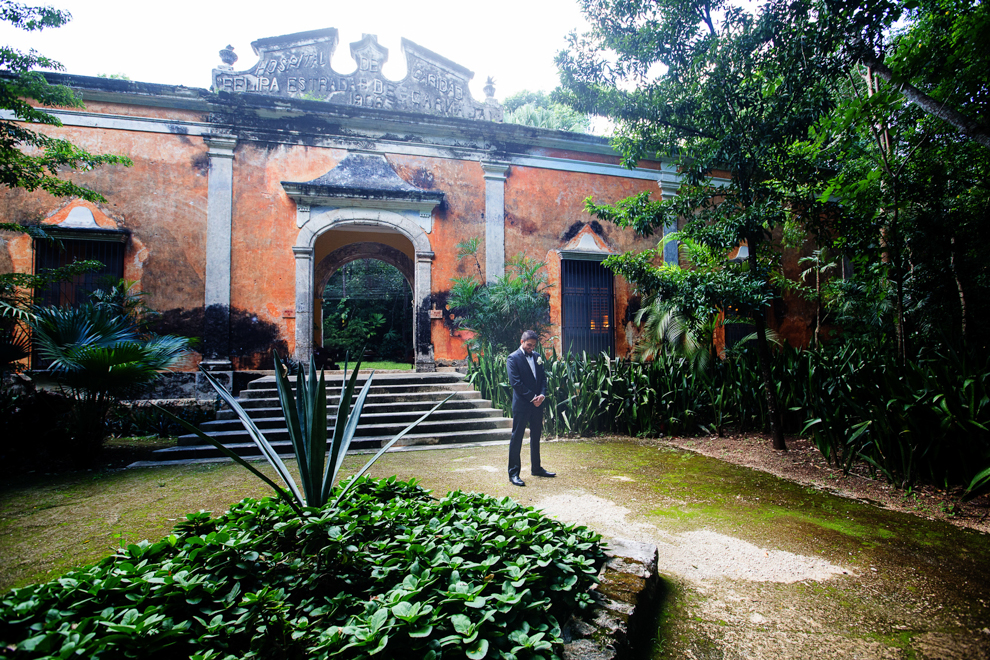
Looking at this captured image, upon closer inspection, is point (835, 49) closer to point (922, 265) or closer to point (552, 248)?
point (922, 265)

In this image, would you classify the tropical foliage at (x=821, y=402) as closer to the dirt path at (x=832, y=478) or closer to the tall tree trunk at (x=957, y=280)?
the dirt path at (x=832, y=478)

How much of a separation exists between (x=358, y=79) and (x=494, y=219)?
340 centimetres

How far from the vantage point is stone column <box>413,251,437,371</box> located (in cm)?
847

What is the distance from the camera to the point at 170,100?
7.69m

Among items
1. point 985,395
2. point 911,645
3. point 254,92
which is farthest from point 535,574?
point 254,92

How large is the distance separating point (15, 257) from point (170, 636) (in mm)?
8646

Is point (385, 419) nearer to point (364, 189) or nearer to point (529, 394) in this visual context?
point (529, 394)

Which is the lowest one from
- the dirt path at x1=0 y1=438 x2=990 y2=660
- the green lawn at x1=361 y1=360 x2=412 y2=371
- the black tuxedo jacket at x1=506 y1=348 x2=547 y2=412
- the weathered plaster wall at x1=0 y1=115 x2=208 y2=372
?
the dirt path at x1=0 y1=438 x2=990 y2=660

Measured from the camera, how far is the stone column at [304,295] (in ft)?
26.2

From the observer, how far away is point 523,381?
441 centimetres

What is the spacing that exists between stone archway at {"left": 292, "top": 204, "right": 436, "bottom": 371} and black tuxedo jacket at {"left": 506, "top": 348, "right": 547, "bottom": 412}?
4213 mm

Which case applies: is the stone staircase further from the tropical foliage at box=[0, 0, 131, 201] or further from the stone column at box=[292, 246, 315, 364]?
the tropical foliage at box=[0, 0, 131, 201]

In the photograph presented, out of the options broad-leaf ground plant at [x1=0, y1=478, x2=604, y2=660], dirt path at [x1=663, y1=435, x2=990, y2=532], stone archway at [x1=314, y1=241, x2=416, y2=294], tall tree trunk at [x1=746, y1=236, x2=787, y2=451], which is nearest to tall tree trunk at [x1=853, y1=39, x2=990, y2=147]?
tall tree trunk at [x1=746, y1=236, x2=787, y2=451]

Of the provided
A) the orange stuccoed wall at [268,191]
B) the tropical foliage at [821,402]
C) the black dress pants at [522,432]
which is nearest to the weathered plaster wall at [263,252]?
the orange stuccoed wall at [268,191]
